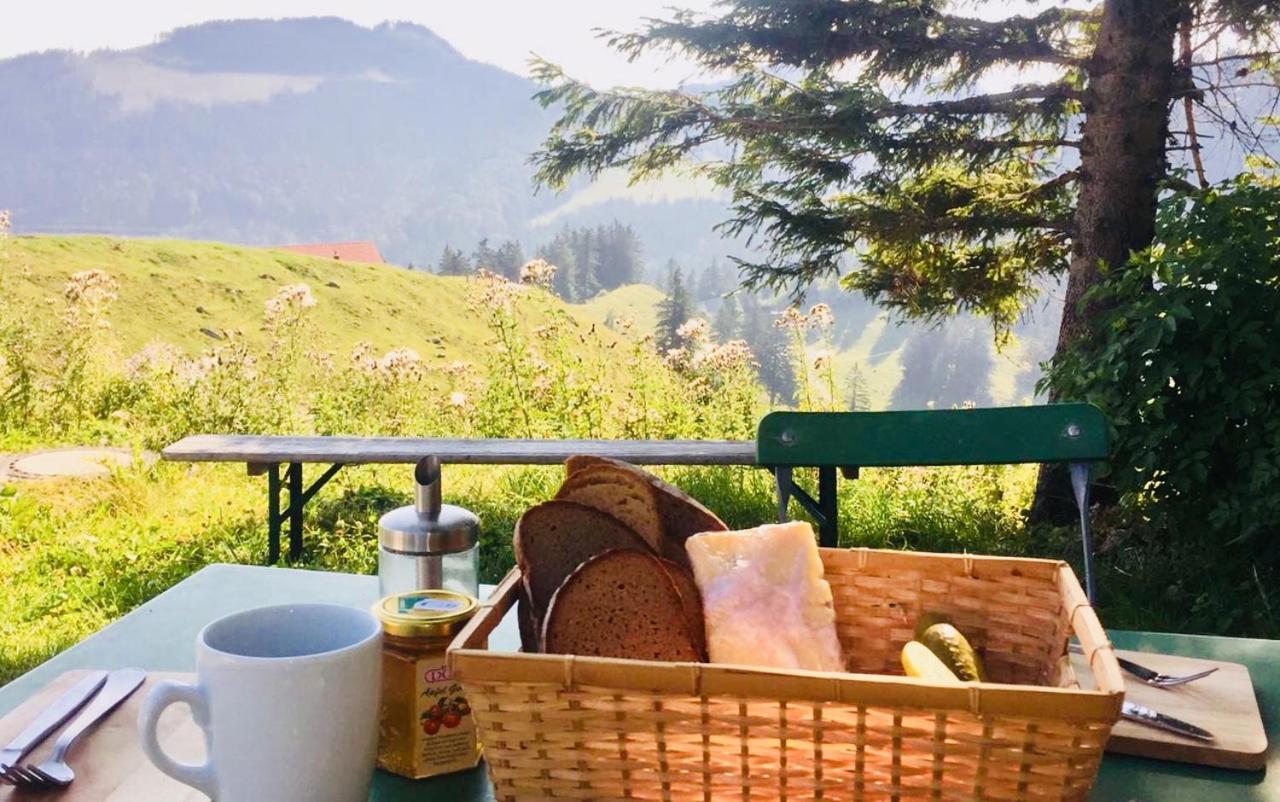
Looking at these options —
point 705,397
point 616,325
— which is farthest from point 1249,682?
point 616,325

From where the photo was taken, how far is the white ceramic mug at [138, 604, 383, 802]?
23.4 inches

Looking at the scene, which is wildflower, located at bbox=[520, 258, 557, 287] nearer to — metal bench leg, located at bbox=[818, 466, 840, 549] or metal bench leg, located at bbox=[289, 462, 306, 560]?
metal bench leg, located at bbox=[289, 462, 306, 560]

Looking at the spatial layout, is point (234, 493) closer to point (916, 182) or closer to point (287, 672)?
point (916, 182)

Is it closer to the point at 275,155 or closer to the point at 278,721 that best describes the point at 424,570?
the point at 278,721

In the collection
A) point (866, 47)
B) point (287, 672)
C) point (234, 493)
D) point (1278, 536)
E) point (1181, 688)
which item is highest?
point (866, 47)

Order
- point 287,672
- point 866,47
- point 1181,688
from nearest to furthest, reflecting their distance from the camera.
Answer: point 287,672 < point 1181,688 < point 866,47

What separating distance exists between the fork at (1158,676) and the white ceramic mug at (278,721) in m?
0.61

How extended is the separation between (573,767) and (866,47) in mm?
3434

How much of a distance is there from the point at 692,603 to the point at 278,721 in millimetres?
307

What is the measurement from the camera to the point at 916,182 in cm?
369

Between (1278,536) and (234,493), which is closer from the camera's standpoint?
(1278,536)

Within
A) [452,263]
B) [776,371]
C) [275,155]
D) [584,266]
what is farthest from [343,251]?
[275,155]

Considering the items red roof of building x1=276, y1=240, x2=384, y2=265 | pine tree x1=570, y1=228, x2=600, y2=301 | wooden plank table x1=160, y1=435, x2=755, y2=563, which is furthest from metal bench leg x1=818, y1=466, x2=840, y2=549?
pine tree x1=570, y1=228, x2=600, y2=301

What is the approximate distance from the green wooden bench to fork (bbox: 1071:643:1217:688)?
0.98 meters
